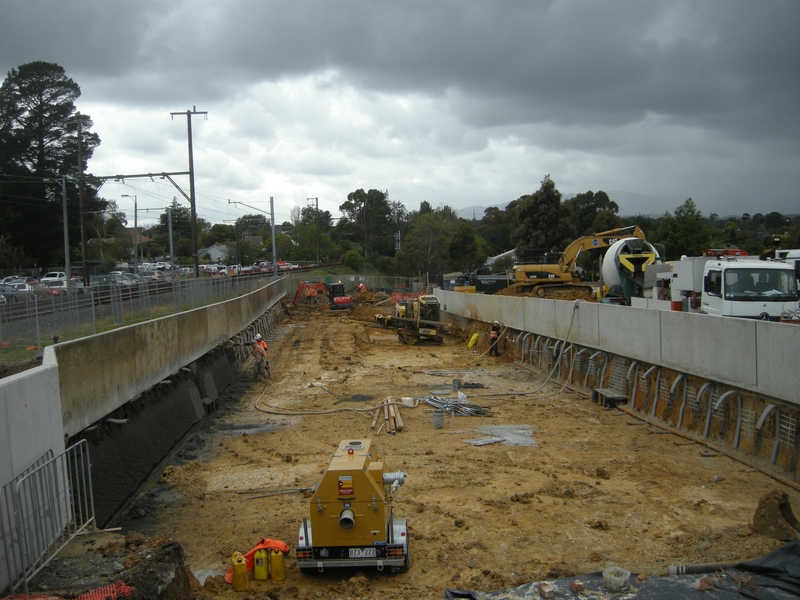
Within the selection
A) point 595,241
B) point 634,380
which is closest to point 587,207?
point 595,241

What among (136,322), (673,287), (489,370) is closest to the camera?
(136,322)

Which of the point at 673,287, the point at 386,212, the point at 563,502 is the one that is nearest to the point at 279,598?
the point at 563,502

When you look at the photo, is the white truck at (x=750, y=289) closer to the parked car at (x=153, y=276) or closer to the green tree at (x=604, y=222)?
the parked car at (x=153, y=276)

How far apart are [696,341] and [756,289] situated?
4665 mm

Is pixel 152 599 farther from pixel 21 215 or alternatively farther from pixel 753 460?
pixel 21 215

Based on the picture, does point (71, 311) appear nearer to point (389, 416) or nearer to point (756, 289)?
point (389, 416)

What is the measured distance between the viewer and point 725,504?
913 centimetres

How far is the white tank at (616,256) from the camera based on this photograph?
2458 cm

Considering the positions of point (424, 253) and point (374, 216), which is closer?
point (424, 253)

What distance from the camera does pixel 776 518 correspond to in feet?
25.5

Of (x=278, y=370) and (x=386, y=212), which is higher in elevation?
(x=386, y=212)

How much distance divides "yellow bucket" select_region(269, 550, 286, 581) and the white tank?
20.5 meters

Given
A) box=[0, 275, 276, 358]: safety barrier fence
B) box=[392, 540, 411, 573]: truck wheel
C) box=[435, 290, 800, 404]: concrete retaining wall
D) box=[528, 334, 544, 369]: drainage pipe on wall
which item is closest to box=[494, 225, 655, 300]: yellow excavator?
box=[528, 334, 544, 369]: drainage pipe on wall

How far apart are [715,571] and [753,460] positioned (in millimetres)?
4729
